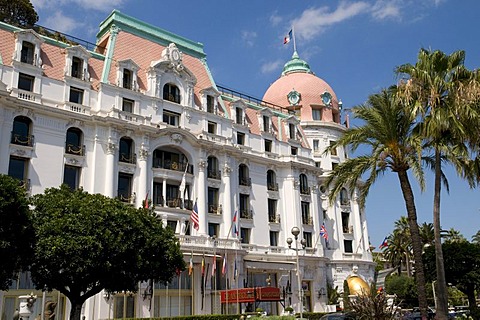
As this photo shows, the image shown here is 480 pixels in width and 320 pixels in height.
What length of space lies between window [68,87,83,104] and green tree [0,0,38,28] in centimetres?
1946

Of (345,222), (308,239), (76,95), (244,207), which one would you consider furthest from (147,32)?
(345,222)

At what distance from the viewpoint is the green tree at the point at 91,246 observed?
82.3ft

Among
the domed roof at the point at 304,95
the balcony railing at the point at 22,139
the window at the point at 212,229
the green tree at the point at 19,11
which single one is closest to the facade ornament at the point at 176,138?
the window at the point at 212,229

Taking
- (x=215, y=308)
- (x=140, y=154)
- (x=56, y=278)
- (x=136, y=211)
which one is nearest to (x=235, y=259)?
(x=215, y=308)

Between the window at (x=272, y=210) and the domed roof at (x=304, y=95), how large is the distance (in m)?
13.3

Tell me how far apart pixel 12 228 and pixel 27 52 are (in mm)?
19017

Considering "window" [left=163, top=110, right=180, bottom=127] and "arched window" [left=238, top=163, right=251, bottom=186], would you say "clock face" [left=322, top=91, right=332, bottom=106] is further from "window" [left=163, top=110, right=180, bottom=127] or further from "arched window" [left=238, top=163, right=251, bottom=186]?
"window" [left=163, top=110, right=180, bottom=127]

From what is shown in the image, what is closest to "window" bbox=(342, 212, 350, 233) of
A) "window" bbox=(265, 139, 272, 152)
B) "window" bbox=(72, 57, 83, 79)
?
"window" bbox=(265, 139, 272, 152)

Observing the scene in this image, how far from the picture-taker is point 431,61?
25500 mm

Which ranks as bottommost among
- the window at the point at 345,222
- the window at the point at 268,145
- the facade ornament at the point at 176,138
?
the window at the point at 345,222

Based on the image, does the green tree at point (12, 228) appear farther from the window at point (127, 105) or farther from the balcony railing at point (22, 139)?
the window at point (127, 105)

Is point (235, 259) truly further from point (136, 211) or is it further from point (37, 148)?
point (37, 148)

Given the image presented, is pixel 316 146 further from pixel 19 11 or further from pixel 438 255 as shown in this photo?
pixel 19 11

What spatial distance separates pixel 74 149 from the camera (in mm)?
36812
